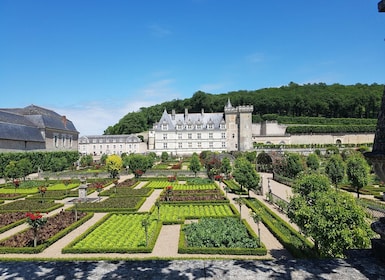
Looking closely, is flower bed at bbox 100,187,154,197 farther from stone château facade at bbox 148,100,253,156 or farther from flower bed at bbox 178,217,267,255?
stone château facade at bbox 148,100,253,156

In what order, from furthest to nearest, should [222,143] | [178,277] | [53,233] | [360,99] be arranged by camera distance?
[360,99] → [222,143] → [53,233] → [178,277]

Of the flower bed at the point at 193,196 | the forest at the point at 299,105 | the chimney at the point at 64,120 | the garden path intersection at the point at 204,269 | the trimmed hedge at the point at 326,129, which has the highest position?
the forest at the point at 299,105

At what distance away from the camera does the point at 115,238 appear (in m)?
12.7

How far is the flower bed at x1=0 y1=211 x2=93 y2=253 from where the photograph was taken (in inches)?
439

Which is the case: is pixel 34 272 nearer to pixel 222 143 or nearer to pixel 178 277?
pixel 178 277

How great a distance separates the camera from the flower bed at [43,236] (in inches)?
439

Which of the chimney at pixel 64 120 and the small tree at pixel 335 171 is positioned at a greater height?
the chimney at pixel 64 120

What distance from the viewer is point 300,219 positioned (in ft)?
32.4

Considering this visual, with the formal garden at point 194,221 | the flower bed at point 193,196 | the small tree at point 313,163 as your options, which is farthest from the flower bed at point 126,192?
the small tree at point 313,163

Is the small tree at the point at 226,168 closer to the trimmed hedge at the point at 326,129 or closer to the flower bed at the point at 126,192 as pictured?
the flower bed at the point at 126,192

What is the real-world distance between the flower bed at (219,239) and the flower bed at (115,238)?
4.94ft

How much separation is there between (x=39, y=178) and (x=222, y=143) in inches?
1459

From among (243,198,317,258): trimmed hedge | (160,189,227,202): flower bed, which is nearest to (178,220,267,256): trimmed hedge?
(243,198,317,258): trimmed hedge

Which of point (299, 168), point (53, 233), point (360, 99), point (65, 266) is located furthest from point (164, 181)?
point (360, 99)
